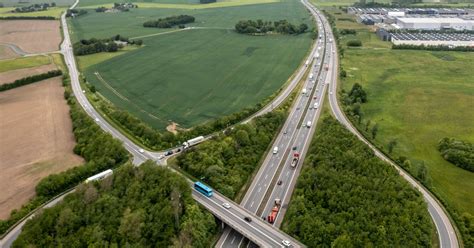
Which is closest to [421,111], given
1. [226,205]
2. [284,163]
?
[284,163]

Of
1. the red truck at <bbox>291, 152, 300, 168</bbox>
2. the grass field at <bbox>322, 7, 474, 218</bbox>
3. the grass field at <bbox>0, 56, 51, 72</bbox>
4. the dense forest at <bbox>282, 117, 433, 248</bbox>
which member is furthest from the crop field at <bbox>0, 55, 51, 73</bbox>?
the dense forest at <bbox>282, 117, 433, 248</bbox>

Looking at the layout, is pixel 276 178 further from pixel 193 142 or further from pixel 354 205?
pixel 193 142

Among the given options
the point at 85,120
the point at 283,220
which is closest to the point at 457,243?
the point at 283,220

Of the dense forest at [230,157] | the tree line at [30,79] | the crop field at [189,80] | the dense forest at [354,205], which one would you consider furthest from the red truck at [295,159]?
the tree line at [30,79]

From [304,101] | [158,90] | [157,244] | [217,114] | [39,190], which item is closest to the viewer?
[157,244]

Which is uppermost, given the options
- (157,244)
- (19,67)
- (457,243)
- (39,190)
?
(19,67)

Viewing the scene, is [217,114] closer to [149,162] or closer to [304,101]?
[304,101]

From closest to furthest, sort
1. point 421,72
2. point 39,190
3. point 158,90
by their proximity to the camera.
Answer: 1. point 39,190
2. point 158,90
3. point 421,72
